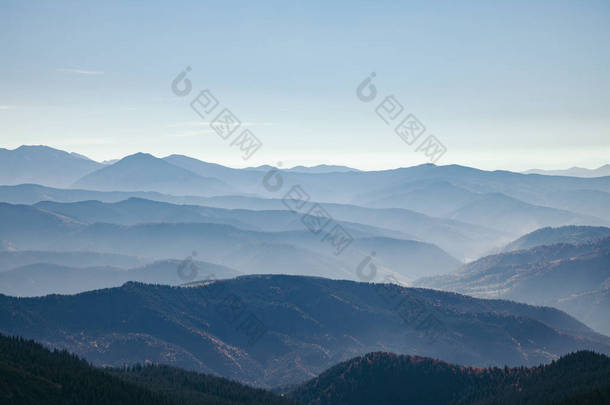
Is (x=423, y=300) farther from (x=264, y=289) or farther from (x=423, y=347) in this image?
(x=264, y=289)

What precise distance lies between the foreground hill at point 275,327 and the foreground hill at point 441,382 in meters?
37.4

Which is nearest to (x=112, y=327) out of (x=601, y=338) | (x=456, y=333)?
(x=456, y=333)

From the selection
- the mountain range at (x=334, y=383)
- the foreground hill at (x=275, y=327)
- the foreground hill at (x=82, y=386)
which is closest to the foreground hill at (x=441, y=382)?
the mountain range at (x=334, y=383)

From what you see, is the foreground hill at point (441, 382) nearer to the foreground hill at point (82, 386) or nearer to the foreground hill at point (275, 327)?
the foreground hill at point (82, 386)

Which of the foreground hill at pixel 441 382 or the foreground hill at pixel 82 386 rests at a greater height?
the foreground hill at pixel 82 386

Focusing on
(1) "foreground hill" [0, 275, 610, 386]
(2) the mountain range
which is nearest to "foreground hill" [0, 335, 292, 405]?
(2) the mountain range

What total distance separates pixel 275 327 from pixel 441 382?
6901 centimetres

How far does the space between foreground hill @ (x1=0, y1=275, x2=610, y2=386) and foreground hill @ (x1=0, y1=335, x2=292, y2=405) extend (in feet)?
140

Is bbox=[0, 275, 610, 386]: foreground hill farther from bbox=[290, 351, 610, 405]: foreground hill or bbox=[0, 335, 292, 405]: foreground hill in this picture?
bbox=[0, 335, 292, 405]: foreground hill

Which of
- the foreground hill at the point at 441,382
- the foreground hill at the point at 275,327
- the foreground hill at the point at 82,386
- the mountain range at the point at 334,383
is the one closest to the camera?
the foreground hill at the point at 82,386

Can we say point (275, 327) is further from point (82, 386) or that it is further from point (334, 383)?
point (82, 386)

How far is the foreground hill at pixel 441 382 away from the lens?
55.3 meters

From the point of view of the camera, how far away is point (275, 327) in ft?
434

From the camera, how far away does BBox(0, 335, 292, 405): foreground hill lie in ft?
135
